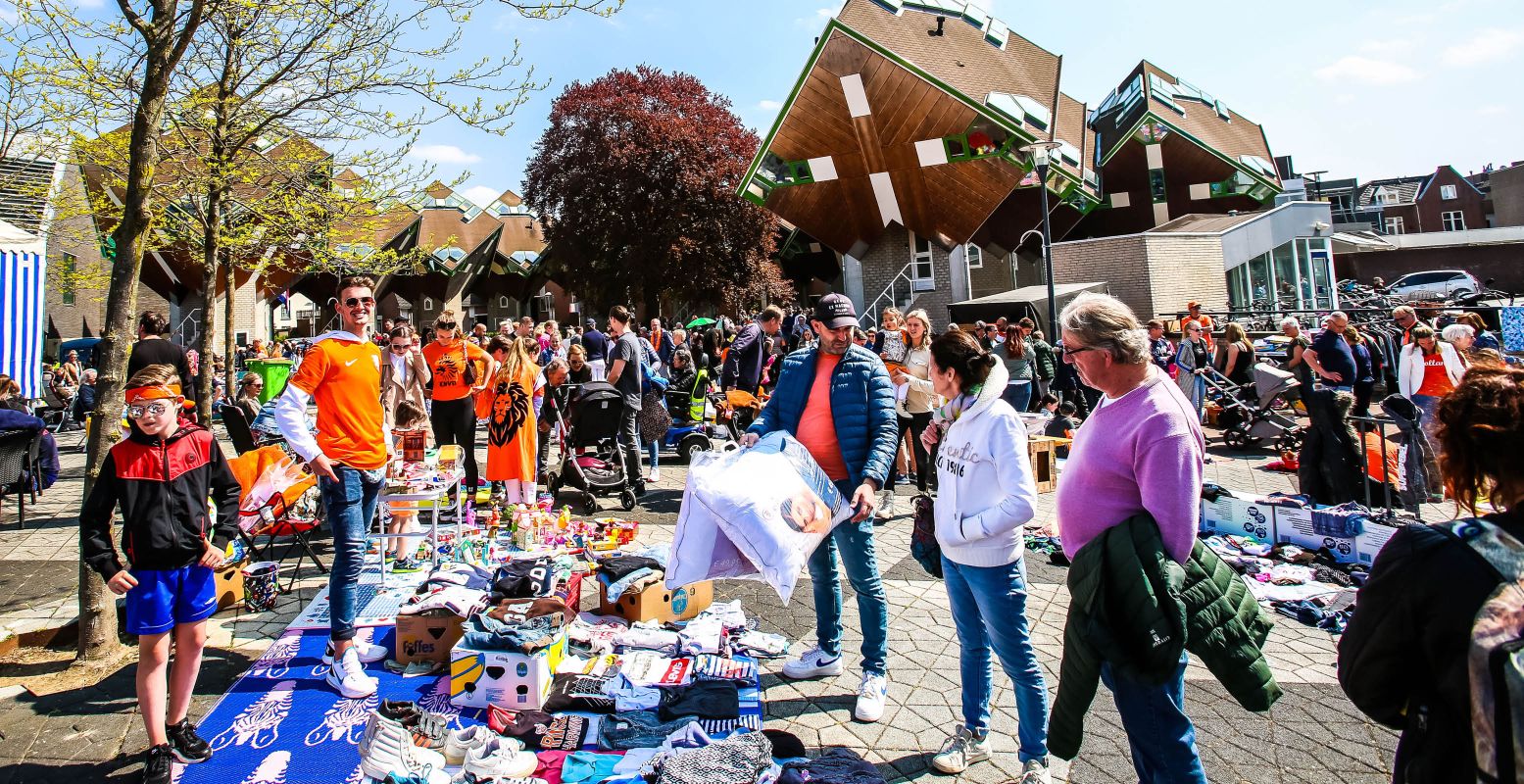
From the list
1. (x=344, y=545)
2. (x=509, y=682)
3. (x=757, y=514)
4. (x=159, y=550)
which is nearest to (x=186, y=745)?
(x=159, y=550)

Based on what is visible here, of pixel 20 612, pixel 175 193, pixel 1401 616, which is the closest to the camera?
pixel 1401 616

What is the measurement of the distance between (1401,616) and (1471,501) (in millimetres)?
322

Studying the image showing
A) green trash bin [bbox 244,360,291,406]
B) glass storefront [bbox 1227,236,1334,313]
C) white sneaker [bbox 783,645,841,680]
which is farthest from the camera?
glass storefront [bbox 1227,236,1334,313]

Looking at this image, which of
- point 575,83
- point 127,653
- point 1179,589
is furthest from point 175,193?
point 575,83

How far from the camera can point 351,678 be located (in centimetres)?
407

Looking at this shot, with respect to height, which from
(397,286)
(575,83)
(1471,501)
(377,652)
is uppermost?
(575,83)

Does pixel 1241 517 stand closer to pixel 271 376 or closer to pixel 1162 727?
pixel 1162 727

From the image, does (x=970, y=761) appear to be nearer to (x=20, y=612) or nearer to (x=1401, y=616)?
(x=1401, y=616)

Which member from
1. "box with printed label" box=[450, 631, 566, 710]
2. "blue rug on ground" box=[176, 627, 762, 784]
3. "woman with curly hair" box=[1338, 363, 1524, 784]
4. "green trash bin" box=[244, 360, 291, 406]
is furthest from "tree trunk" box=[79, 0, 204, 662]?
A: "green trash bin" box=[244, 360, 291, 406]

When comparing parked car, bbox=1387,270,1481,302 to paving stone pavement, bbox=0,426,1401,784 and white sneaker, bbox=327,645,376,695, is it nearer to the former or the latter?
paving stone pavement, bbox=0,426,1401,784

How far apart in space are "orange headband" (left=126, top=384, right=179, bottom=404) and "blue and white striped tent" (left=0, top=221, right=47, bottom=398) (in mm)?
8818

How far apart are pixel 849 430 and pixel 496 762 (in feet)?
6.73

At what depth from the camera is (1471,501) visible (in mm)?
1705

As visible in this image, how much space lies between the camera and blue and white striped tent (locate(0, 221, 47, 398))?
9.68 metres
